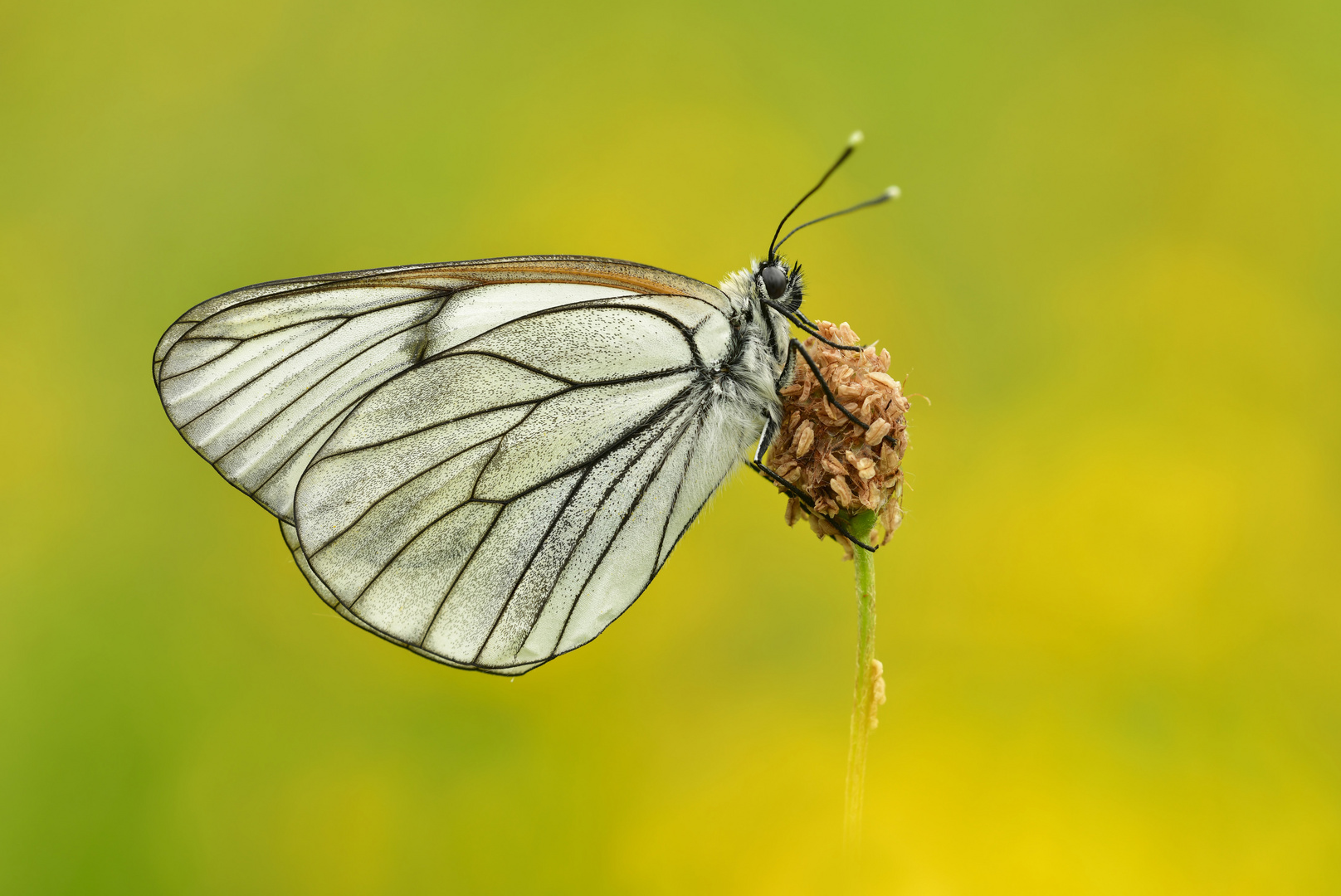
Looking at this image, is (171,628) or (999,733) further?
(171,628)

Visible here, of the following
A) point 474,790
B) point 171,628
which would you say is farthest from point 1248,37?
point 171,628

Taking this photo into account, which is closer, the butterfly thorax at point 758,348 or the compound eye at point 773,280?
the butterfly thorax at point 758,348

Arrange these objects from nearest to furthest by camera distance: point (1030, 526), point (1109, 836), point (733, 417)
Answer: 1. point (733, 417)
2. point (1109, 836)
3. point (1030, 526)

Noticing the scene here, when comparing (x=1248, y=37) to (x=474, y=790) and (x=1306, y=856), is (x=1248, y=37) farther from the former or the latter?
(x=474, y=790)

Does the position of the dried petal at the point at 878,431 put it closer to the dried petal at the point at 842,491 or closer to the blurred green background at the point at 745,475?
the dried petal at the point at 842,491

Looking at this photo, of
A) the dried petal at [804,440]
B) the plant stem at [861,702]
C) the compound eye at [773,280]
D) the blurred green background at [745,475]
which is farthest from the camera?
the blurred green background at [745,475]

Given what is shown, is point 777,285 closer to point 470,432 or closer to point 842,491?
point 842,491

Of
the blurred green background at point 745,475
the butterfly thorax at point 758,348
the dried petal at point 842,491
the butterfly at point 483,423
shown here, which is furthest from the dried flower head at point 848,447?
the blurred green background at point 745,475

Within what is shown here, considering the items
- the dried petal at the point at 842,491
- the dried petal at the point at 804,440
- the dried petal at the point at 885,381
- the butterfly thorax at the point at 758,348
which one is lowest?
the dried petal at the point at 842,491
